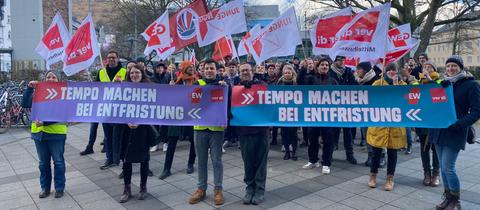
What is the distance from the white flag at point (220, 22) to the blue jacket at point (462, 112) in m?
4.49

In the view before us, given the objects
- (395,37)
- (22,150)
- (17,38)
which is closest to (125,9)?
(17,38)

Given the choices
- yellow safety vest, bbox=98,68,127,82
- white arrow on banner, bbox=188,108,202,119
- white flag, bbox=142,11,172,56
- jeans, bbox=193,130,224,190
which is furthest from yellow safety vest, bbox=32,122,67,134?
white flag, bbox=142,11,172,56

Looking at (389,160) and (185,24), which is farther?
(185,24)

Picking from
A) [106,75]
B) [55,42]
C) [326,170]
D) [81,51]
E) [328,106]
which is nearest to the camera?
[328,106]

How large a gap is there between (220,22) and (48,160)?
4136 millimetres

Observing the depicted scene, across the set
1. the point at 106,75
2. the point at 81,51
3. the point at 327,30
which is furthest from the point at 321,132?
the point at 81,51

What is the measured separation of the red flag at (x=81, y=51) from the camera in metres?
6.13

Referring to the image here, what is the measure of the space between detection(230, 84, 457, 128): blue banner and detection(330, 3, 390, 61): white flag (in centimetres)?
68

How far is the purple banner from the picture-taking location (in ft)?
17.5

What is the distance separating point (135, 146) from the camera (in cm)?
525

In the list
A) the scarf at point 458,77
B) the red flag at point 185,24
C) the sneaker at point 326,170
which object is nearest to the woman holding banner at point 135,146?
the red flag at point 185,24

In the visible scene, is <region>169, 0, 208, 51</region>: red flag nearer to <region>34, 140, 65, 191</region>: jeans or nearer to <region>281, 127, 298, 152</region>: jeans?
<region>281, 127, 298, 152</region>: jeans

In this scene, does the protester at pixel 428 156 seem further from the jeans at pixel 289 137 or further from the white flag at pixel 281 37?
the jeans at pixel 289 137

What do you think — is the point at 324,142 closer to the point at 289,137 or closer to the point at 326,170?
the point at 326,170
